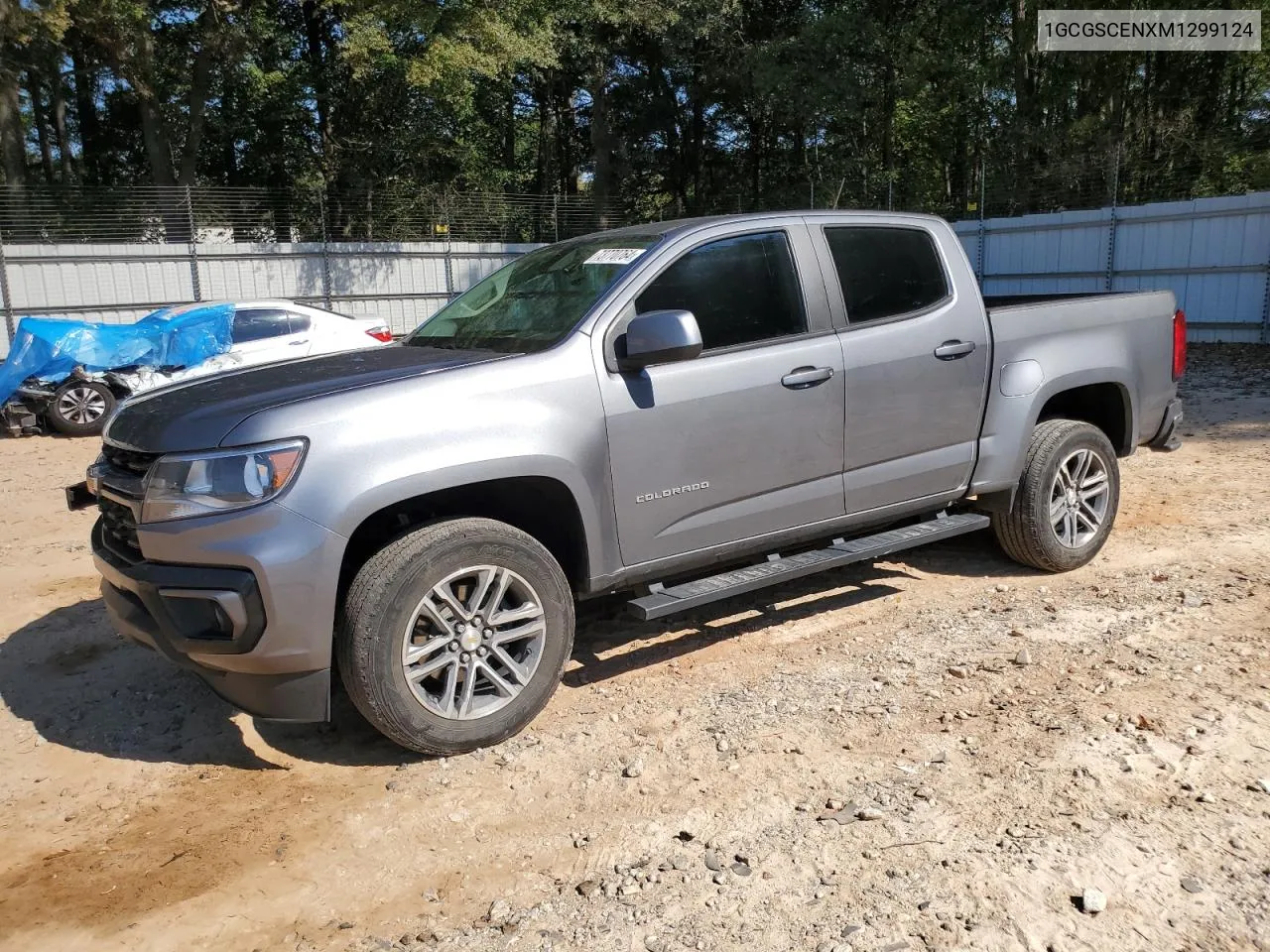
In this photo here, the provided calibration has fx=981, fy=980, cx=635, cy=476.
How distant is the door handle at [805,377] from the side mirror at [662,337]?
58 cm

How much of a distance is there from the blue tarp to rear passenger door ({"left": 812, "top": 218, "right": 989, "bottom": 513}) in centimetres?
962

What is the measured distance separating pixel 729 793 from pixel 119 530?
92.9 inches

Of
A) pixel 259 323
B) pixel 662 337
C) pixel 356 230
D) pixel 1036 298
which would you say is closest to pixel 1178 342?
pixel 1036 298

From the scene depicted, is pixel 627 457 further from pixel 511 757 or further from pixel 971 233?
pixel 971 233

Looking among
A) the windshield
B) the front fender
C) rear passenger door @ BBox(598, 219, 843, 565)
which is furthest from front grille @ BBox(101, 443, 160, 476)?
rear passenger door @ BBox(598, 219, 843, 565)

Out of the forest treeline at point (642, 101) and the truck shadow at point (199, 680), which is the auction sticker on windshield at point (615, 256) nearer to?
the truck shadow at point (199, 680)

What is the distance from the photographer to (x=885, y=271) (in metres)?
4.61

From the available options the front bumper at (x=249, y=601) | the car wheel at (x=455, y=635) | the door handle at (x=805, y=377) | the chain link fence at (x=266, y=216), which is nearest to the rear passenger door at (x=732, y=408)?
the door handle at (x=805, y=377)

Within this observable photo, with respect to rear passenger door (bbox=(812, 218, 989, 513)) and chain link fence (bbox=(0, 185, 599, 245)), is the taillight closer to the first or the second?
rear passenger door (bbox=(812, 218, 989, 513))

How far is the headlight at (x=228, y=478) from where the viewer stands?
122 inches

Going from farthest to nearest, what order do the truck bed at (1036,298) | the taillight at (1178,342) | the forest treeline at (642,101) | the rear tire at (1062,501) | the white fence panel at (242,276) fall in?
the forest treeline at (642,101) → the white fence panel at (242,276) → the taillight at (1178,342) → the truck bed at (1036,298) → the rear tire at (1062,501)

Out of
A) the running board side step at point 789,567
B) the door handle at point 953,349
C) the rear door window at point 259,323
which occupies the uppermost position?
the door handle at point 953,349

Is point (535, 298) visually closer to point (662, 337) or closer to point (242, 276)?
point (662, 337)

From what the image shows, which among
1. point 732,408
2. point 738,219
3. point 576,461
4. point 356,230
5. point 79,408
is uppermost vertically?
point 356,230
